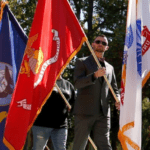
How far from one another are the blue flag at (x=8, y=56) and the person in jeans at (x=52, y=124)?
828 millimetres

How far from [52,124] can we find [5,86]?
109 cm

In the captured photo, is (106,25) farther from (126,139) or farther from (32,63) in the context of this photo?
(126,139)

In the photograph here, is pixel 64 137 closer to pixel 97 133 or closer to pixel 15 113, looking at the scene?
pixel 97 133

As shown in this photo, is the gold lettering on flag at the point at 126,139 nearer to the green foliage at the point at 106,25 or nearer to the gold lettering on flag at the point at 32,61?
the gold lettering on flag at the point at 32,61

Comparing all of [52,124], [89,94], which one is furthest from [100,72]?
[52,124]

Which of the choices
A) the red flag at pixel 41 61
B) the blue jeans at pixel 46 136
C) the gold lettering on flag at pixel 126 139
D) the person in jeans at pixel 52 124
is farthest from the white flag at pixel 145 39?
the blue jeans at pixel 46 136

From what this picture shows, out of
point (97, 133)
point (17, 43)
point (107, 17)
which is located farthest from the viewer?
point (107, 17)

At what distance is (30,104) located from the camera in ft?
21.3

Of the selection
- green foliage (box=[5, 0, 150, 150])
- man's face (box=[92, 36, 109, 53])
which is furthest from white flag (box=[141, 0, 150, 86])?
green foliage (box=[5, 0, 150, 150])

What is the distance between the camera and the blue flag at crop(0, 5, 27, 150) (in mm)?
7645

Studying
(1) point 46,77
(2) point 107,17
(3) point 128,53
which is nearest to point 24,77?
(1) point 46,77

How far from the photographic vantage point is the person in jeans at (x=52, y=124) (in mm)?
7016

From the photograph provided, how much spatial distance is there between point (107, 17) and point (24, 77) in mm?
15956

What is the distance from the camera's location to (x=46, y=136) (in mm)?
7043
